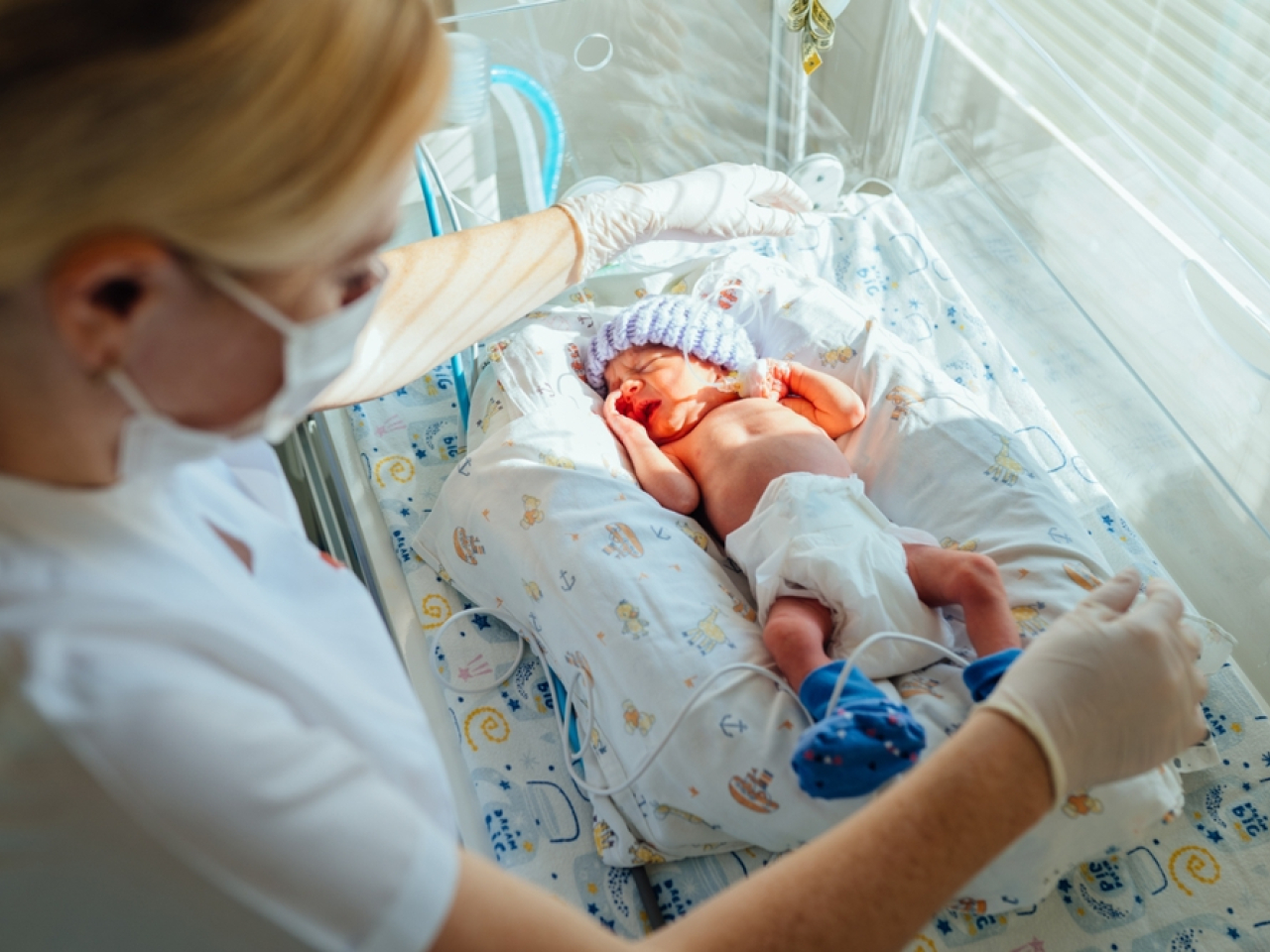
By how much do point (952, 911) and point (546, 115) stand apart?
1.78m

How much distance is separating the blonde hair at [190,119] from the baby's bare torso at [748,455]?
1.26 meters

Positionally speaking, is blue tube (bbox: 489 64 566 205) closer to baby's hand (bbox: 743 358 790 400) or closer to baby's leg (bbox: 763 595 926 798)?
baby's hand (bbox: 743 358 790 400)

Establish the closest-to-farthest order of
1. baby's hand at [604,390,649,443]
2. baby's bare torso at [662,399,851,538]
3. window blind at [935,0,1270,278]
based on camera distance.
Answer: window blind at [935,0,1270,278], baby's bare torso at [662,399,851,538], baby's hand at [604,390,649,443]

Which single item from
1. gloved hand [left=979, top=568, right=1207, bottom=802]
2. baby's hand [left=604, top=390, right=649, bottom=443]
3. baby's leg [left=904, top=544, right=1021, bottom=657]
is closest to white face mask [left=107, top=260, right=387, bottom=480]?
gloved hand [left=979, top=568, right=1207, bottom=802]

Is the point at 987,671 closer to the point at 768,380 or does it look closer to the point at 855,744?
the point at 855,744

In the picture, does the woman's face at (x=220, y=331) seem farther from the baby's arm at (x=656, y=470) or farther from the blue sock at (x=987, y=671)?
the baby's arm at (x=656, y=470)

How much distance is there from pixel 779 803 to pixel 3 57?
1131 millimetres

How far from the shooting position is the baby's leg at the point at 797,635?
4.64 ft

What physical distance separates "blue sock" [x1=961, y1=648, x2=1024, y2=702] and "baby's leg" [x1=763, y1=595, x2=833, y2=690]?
8.1 inches

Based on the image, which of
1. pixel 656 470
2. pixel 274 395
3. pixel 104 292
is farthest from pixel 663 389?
pixel 104 292

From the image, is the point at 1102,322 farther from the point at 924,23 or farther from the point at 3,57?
the point at 3,57

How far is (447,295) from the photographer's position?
1467 millimetres

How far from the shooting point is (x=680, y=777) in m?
1.36

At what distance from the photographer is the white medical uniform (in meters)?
0.63
